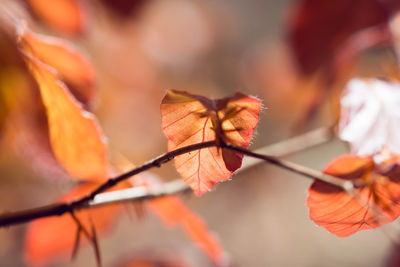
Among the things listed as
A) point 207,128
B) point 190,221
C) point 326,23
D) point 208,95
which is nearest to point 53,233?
point 190,221

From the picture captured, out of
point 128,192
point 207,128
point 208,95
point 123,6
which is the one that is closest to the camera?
point 207,128

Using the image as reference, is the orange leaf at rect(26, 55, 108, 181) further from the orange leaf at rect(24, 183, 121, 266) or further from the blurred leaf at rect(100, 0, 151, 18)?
the blurred leaf at rect(100, 0, 151, 18)

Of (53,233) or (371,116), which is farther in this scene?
(53,233)

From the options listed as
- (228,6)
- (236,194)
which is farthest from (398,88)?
(228,6)

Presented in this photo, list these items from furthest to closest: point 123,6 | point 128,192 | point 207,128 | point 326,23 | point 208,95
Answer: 1. point 208,95
2. point 123,6
3. point 326,23
4. point 128,192
5. point 207,128

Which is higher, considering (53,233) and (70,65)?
(70,65)

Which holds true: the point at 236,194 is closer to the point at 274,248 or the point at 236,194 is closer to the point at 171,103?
the point at 274,248

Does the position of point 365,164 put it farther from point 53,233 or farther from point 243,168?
point 53,233

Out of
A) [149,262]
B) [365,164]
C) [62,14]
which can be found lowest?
[149,262]
